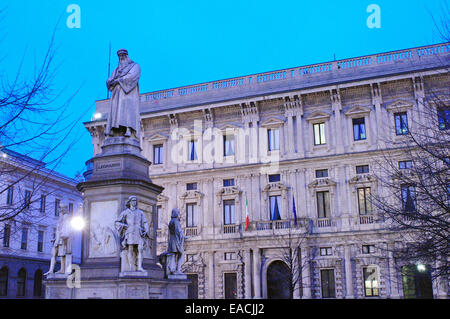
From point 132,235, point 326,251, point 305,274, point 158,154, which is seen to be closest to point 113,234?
point 132,235

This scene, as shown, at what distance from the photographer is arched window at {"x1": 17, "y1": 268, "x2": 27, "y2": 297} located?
44250 mm

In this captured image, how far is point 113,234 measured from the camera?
1155 centimetres

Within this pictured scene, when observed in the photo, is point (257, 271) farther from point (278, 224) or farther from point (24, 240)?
point (24, 240)

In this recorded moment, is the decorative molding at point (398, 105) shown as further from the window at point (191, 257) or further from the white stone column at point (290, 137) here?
the window at point (191, 257)

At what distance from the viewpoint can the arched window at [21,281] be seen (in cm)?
4425

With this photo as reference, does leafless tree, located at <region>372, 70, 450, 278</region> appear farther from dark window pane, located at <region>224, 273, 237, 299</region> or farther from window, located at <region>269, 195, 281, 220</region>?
dark window pane, located at <region>224, 273, 237, 299</region>

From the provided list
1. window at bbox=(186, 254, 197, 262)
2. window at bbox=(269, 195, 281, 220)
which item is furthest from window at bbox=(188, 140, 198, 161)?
window at bbox=(186, 254, 197, 262)

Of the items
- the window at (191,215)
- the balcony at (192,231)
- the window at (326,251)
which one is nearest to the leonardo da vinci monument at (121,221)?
the window at (326,251)

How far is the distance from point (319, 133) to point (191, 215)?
11355mm

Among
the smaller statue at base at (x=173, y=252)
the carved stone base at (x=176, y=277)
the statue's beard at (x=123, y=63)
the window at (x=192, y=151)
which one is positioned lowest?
the carved stone base at (x=176, y=277)

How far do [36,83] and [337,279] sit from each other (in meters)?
28.4

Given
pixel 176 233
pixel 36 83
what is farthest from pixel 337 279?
pixel 36 83

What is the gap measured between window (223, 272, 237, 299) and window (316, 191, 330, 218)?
7.51 metres

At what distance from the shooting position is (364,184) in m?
33.4
